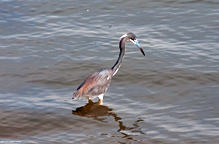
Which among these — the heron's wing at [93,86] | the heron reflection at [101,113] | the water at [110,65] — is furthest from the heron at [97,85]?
the water at [110,65]

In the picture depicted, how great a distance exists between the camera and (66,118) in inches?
382

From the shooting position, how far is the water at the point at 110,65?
30.3 ft

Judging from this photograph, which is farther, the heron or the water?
the heron

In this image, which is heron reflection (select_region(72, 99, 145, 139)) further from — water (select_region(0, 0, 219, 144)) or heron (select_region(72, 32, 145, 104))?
heron (select_region(72, 32, 145, 104))

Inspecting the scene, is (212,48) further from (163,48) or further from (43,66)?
(43,66)

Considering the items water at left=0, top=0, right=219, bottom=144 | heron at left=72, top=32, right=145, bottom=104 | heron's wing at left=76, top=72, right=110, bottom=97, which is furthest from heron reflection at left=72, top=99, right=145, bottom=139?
heron's wing at left=76, top=72, right=110, bottom=97

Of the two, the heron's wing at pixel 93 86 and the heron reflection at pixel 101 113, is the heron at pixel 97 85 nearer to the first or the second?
the heron's wing at pixel 93 86

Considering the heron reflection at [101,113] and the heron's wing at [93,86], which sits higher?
the heron's wing at [93,86]

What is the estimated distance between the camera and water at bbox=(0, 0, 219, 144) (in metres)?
9.24

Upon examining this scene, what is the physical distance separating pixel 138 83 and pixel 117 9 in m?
6.13

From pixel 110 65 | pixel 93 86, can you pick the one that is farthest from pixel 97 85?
pixel 110 65

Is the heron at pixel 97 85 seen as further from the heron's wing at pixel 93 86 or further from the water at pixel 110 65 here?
the water at pixel 110 65

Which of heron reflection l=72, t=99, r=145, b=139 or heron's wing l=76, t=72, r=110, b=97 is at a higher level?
heron's wing l=76, t=72, r=110, b=97

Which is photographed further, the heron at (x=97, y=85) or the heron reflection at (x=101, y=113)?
the heron at (x=97, y=85)
